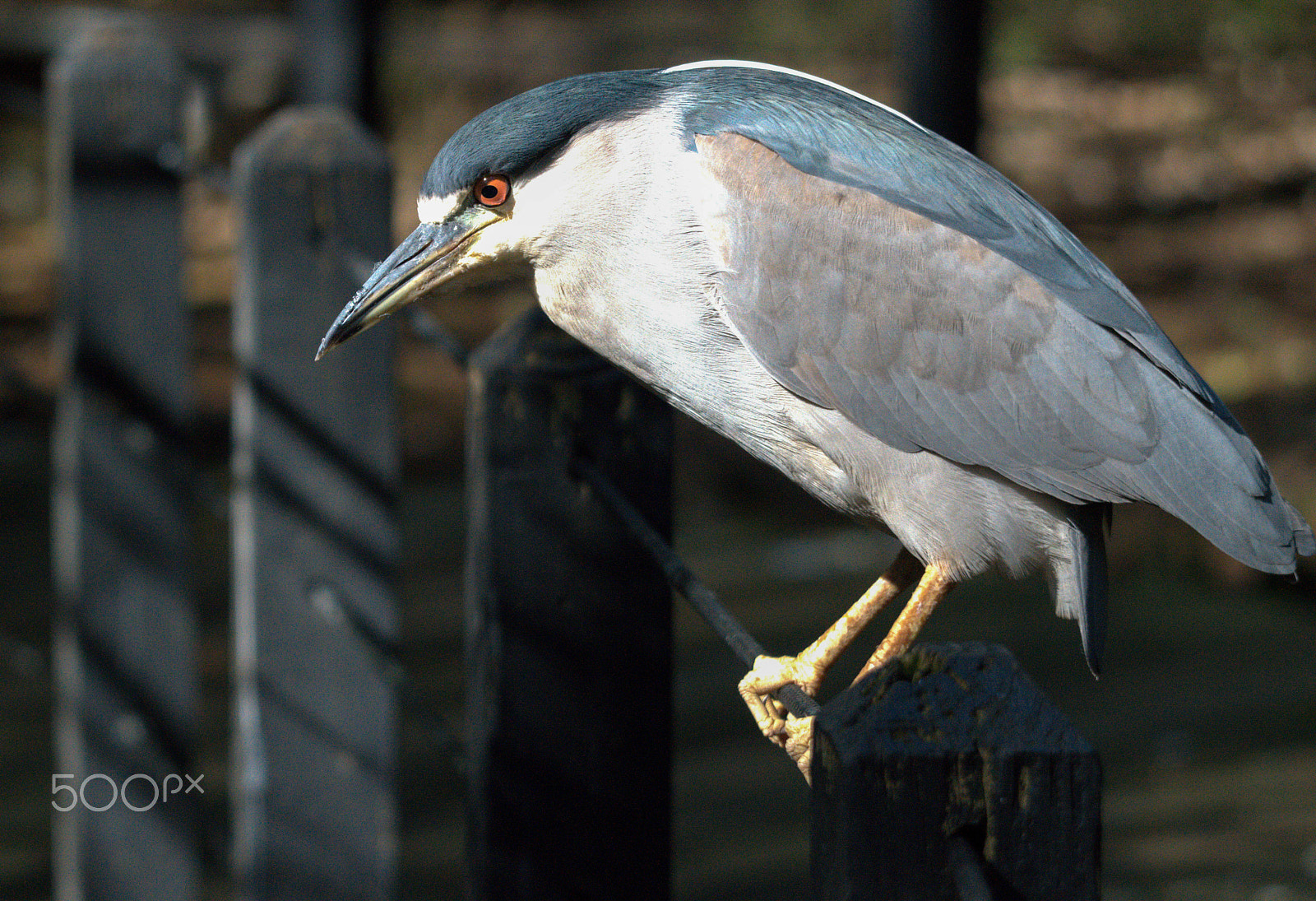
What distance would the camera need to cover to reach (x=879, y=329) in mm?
1770

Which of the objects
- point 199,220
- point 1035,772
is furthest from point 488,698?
point 199,220

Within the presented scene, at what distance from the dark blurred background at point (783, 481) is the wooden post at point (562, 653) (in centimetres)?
33

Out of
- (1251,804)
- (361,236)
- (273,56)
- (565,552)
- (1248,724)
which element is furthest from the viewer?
(273,56)

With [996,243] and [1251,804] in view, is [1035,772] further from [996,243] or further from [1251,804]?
[1251,804]

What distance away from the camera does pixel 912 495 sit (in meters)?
1.75

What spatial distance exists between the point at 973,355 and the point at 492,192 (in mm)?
607

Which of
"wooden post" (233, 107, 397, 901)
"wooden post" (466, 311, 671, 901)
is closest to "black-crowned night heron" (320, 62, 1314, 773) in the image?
"wooden post" (466, 311, 671, 901)

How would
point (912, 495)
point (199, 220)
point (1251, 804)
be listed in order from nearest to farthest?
point (912, 495) → point (1251, 804) → point (199, 220)

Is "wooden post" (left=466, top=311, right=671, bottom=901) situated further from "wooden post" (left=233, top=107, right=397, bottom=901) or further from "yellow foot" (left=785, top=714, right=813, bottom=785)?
"wooden post" (left=233, top=107, right=397, bottom=901)

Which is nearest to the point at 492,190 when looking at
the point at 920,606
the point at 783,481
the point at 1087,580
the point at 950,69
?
the point at 920,606

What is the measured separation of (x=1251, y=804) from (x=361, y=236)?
2898mm

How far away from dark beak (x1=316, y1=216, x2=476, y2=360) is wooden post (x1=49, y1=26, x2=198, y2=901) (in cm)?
100

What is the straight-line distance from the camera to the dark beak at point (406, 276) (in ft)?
5.97

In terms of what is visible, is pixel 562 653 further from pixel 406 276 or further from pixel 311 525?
pixel 311 525
